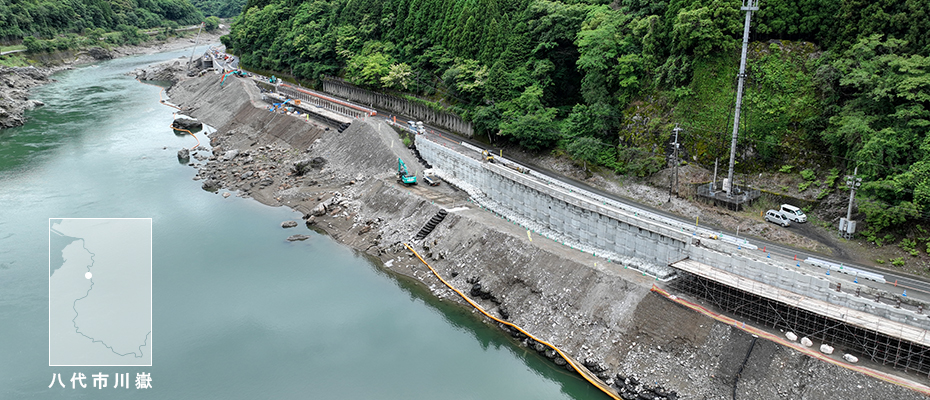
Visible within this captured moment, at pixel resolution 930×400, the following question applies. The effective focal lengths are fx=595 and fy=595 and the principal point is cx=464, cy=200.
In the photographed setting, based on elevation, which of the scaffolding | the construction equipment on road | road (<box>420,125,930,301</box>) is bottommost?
the scaffolding

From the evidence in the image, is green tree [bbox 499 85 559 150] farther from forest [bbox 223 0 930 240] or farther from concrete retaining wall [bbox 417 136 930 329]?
concrete retaining wall [bbox 417 136 930 329]

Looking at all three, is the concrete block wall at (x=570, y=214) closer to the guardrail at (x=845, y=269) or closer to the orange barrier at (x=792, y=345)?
the orange barrier at (x=792, y=345)

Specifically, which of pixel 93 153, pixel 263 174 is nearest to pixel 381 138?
pixel 263 174

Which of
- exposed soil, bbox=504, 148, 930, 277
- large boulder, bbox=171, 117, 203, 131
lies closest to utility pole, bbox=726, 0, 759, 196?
exposed soil, bbox=504, 148, 930, 277

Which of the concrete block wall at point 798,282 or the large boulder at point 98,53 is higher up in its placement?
the large boulder at point 98,53

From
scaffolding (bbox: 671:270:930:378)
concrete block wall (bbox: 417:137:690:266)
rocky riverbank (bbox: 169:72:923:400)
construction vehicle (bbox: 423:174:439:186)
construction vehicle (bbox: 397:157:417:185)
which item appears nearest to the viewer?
scaffolding (bbox: 671:270:930:378)

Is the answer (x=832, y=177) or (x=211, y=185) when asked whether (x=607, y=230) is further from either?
(x=211, y=185)

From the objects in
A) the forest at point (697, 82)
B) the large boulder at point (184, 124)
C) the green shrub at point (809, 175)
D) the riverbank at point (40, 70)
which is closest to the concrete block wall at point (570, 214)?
the forest at point (697, 82)
